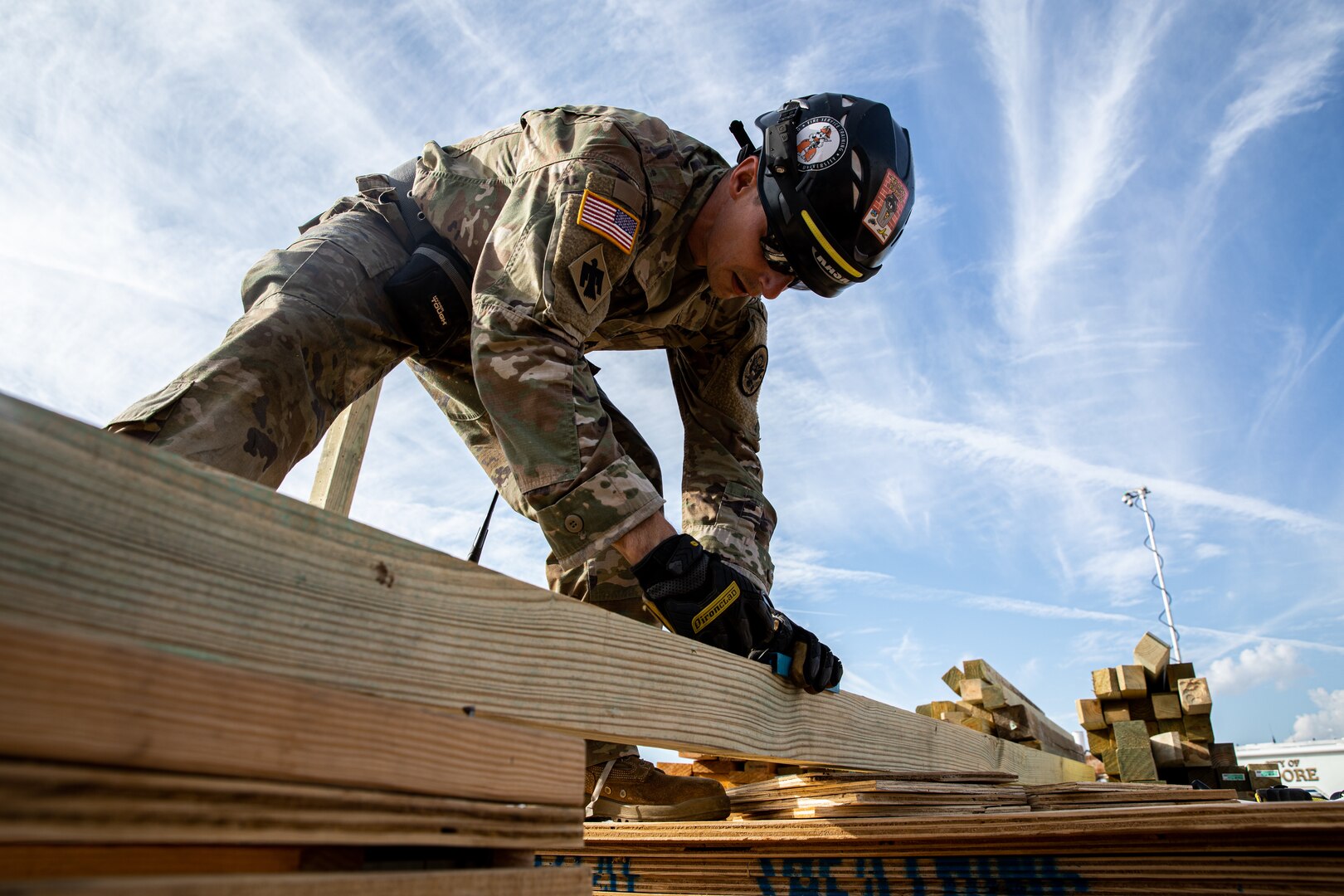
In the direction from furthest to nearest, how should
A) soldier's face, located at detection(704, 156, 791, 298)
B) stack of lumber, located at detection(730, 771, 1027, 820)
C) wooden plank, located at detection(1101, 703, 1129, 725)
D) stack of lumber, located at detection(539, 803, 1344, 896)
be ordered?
Answer: 1. wooden plank, located at detection(1101, 703, 1129, 725)
2. soldier's face, located at detection(704, 156, 791, 298)
3. stack of lumber, located at detection(730, 771, 1027, 820)
4. stack of lumber, located at detection(539, 803, 1344, 896)

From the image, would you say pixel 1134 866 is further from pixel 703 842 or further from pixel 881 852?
pixel 703 842

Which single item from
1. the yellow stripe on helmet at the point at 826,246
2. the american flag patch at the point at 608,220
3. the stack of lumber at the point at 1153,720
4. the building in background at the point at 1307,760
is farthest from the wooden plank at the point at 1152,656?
the building in background at the point at 1307,760

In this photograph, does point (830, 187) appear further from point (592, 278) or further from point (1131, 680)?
point (1131, 680)

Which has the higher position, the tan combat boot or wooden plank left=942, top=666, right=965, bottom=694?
wooden plank left=942, top=666, right=965, bottom=694

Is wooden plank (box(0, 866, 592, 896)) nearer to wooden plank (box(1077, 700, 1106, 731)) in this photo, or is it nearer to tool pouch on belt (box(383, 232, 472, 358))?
tool pouch on belt (box(383, 232, 472, 358))

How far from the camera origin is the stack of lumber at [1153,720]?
244 inches

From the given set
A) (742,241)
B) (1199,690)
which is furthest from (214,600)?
(1199,690)

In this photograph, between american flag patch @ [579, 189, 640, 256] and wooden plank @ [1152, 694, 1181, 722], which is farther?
wooden plank @ [1152, 694, 1181, 722]

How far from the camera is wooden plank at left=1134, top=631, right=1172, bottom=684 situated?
6.22 m

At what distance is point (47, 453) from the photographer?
65 centimetres

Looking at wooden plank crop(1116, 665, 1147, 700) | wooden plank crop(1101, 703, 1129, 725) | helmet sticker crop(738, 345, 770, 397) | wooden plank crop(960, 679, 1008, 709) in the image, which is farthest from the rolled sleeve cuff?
wooden plank crop(1101, 703, 1129, 725)

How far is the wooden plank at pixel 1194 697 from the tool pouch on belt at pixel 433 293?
19.9 ft

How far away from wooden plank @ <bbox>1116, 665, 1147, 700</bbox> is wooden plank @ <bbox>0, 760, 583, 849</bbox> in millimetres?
6530

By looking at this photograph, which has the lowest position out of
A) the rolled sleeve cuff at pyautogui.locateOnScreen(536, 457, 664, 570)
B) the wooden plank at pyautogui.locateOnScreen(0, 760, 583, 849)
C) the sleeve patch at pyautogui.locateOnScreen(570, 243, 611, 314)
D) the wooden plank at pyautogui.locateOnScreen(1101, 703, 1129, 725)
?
the wooden plank at pyautogui.locateOnScreen(0, 760, 583, 849)
